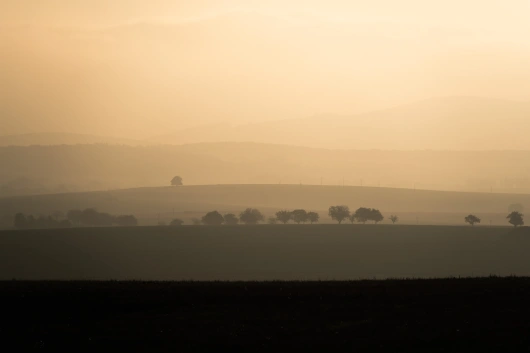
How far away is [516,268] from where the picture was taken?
533 feet

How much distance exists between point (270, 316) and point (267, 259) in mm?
147056

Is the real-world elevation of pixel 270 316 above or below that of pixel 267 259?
above

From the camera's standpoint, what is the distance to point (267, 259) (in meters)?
182

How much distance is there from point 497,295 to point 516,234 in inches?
6457

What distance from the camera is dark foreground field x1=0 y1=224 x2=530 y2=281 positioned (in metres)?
164

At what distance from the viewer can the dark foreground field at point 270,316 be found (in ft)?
101

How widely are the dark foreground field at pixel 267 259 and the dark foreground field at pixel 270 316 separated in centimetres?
11541

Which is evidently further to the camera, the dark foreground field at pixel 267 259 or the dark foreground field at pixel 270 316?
the dark foreground field at pixel 267 259

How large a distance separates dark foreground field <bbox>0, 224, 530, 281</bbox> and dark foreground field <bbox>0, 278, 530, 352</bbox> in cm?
11541

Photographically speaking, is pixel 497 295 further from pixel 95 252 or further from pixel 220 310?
pixel 95 252

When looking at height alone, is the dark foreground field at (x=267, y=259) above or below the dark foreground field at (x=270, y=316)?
below

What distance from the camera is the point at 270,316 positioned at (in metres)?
35.4

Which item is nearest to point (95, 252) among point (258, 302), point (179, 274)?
point (179, 274)

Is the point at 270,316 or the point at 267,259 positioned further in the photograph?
the point at 267,259
